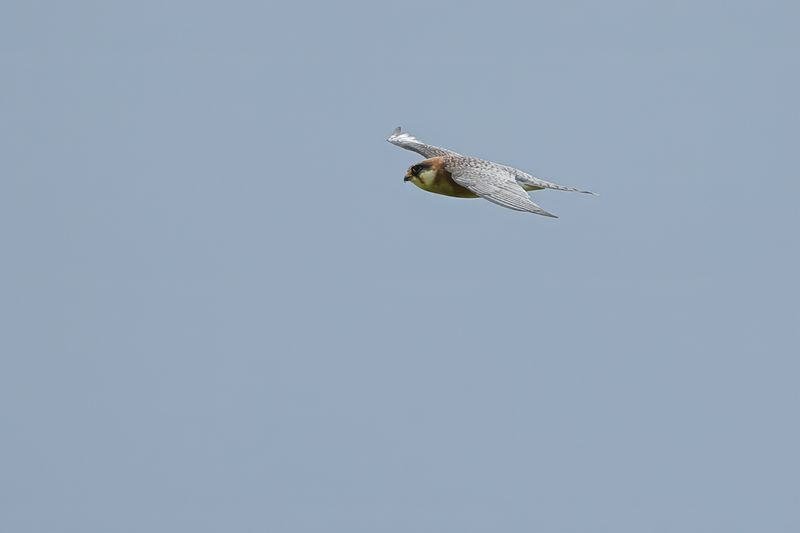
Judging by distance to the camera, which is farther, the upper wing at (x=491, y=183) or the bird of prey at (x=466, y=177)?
the bird of prey at (x=466, y=177)

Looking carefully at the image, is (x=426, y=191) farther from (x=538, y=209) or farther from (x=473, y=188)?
(x=538, y=209)

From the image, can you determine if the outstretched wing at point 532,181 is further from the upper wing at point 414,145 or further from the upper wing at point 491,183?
the upper wing at point 414,145

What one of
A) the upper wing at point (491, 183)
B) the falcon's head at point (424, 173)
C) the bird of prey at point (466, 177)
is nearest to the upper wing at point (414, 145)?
the bird of prey at point (466, 177)

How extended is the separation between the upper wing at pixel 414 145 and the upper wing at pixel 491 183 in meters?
2.02

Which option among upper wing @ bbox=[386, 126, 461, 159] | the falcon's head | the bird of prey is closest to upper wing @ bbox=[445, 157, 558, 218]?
the bird of prey

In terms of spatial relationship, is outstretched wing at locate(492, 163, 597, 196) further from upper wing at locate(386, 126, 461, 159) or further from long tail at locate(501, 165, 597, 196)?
upper wing at locate(386, 126, 461, 159)

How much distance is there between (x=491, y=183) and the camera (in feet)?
68.8

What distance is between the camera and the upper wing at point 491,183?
62.1 ft

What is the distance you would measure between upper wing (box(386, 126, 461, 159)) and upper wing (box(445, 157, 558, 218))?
6.61 ft

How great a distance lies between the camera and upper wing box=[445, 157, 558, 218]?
18.9 meters

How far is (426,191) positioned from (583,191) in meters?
2.83

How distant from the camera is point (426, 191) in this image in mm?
23312

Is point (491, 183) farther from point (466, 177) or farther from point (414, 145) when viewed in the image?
point (414, 145)

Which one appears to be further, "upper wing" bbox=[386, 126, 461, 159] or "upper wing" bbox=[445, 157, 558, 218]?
"upper wing" bbox=[386, 126, 461, 159]
